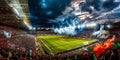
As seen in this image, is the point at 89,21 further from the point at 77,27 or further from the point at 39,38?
the point at 39,38

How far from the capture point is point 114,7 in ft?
24.4

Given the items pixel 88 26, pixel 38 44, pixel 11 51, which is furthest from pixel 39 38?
pixel 88 26

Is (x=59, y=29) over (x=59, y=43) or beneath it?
over

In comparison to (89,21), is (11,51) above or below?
below

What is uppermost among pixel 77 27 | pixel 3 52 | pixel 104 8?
pixel 104 8

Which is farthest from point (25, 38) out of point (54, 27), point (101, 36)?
point (101, 36)

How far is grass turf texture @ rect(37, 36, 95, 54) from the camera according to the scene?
726 centimetres

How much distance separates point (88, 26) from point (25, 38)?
1.69m

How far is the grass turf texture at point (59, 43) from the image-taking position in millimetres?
7255

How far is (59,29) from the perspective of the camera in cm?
737

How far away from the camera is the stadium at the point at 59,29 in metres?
7.26

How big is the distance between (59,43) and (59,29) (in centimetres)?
37

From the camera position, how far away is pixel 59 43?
289 inches

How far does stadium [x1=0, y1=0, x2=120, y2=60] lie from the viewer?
726cm
